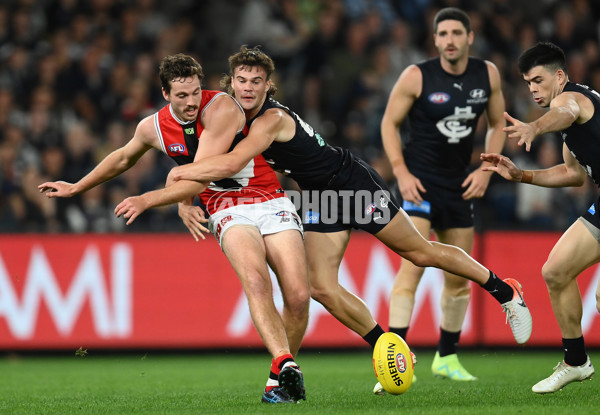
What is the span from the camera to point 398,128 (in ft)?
26.6

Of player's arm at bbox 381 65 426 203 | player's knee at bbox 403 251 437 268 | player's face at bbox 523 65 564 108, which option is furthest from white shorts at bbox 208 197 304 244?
player's face at bbox 523 65 564 108

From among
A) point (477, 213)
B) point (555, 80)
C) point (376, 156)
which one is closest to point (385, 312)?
point (477, 213)

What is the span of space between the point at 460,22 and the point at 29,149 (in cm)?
694

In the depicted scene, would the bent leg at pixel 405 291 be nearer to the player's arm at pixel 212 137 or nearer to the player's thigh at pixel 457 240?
the player's thigh at pixel 457 240

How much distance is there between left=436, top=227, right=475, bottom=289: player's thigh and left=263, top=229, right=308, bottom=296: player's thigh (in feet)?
6.38

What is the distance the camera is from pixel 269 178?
7074 mm

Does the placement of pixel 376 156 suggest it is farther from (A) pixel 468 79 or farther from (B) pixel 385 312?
(A) pixel 468 79

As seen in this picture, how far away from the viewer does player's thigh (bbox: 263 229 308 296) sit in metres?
6.65

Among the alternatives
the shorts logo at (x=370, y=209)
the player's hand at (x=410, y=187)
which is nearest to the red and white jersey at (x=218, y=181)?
the shorts logo at (x=370, y=209)

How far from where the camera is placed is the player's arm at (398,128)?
26.1ft

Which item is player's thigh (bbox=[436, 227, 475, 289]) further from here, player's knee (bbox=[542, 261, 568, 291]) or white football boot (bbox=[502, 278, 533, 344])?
player's knee (bbox=[542, 261, 568, 291])

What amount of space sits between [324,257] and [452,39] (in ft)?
7.80

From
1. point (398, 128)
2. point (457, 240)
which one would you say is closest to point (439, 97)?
point (398, 128)

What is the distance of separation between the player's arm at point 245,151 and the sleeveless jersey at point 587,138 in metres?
2.03
